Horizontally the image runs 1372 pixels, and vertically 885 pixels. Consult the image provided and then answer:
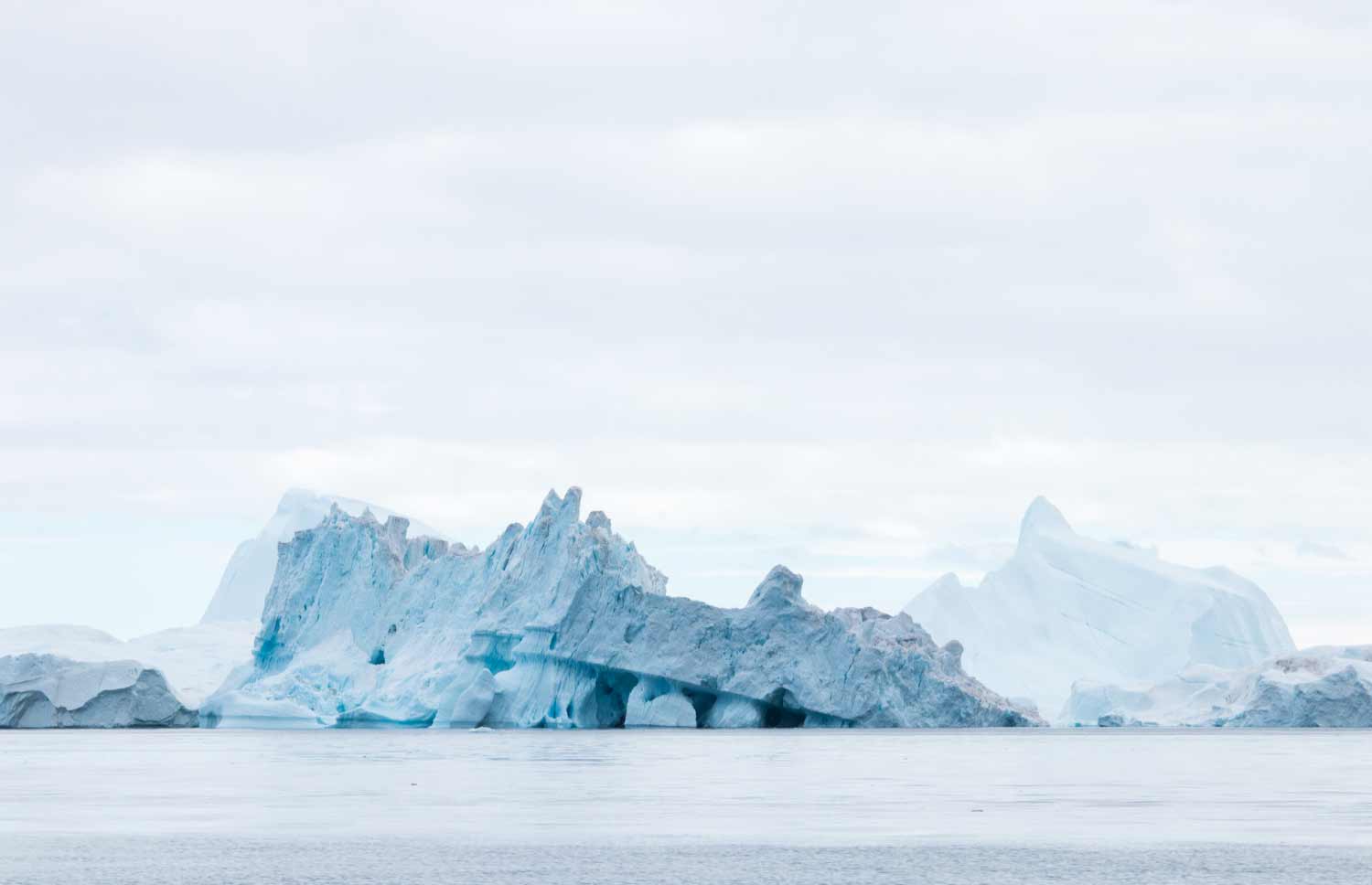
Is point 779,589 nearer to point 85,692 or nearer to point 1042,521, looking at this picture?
point 85,692

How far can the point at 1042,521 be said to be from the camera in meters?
68.9

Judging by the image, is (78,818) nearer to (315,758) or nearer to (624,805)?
(624,805)

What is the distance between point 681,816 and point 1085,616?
164 feet

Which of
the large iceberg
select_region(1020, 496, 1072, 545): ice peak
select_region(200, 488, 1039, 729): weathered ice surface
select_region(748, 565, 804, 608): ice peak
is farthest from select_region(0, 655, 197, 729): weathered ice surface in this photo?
select_region(1020, 496, 1072, 545): ice peak

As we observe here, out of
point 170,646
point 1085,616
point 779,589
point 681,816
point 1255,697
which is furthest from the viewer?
point 170,646

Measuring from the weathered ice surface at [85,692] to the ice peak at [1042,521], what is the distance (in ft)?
109

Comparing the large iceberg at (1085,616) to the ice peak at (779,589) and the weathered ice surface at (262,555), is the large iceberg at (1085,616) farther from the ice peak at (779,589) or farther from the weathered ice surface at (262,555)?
the ice peak at (779,589)

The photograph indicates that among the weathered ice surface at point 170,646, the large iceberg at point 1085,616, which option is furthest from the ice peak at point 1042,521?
the weathered ice surface at point 170,646

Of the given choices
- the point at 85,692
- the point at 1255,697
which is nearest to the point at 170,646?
the point at 85,692

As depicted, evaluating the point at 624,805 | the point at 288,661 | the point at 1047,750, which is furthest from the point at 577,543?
the point at 624,805

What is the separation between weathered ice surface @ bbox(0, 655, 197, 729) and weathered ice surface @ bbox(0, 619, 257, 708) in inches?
394

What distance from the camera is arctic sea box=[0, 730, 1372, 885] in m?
13.6

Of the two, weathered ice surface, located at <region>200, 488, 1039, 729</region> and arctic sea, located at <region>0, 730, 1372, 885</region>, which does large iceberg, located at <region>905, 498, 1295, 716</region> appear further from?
arctic sea, located at <region>0, 730, 1372, 885</region>

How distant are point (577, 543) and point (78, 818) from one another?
81.5 feet
